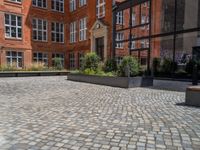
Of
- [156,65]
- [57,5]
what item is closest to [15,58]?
[57,5]

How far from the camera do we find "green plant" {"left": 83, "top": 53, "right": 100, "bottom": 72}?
A: 596 inches

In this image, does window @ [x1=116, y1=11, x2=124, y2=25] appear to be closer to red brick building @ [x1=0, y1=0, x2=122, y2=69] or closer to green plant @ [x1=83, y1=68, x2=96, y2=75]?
red brick building @ [x1=0, y1=0, x2=122, y2=69]

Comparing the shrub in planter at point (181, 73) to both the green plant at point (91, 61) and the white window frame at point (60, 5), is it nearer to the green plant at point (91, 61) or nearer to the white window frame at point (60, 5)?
the green plant at point (91, 61)

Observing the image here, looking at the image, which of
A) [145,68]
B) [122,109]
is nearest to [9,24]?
[145,68]

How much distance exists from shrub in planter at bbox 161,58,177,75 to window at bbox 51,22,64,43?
17765mm

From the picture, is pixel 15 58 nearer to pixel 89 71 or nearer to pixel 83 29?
pixel 83 29

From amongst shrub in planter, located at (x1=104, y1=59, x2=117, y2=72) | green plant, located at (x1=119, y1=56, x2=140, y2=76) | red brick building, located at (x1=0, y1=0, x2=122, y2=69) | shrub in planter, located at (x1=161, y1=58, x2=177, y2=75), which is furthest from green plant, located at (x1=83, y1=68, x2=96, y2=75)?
red brick building, located at (x1=0, y1=0, x2=122, y2=69)

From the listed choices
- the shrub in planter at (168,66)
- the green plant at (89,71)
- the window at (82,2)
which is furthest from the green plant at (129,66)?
the window at (82,2)

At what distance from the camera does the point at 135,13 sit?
18188mm

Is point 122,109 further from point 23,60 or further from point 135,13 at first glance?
point 23,60

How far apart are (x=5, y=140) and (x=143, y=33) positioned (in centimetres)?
1508

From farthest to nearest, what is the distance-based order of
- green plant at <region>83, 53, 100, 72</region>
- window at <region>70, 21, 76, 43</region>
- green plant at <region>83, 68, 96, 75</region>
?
window at <region>70, 21, 76, 43</region>, green plant at <region>83, 53, 100, 72</region>, green plant at <region>83, 68, 96, 75</region>

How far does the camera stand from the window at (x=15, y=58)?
24.5m

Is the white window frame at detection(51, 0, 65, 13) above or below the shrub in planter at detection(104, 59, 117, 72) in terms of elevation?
above
